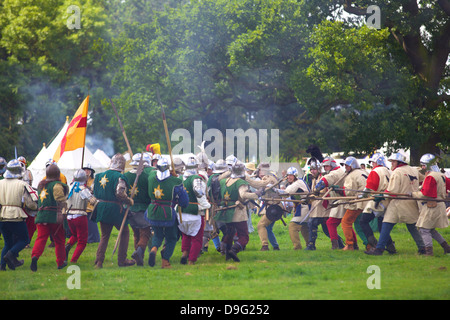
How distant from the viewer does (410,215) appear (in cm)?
1205

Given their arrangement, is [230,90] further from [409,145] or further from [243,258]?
[243,258]

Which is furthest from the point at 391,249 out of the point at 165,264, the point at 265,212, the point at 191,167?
the point at 165,264

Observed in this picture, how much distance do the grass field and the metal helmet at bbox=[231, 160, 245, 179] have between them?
1591 mm

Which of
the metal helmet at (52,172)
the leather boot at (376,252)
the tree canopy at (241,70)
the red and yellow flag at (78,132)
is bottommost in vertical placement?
the leather boot at (376,252)

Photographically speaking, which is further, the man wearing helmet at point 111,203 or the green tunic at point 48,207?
the man wearing helmet at point 111,203

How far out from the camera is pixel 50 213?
1106 centimetres

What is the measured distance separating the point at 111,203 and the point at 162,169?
1.12 m

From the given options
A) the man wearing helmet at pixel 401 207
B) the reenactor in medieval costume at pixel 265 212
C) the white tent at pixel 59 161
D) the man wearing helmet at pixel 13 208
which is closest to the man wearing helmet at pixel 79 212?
the man wearing helmet at pixel 13 208

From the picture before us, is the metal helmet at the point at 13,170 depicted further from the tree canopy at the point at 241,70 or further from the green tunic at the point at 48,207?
the tree canopy at the point at 241,70

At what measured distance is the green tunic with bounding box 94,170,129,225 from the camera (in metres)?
11.3

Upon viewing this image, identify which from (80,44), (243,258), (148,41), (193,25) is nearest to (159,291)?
(243,258)

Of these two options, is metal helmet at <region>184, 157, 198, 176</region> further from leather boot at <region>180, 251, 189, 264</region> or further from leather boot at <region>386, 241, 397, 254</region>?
leather boot at <region>386, 241, 397, 254</region>

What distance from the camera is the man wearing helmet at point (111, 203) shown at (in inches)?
441
